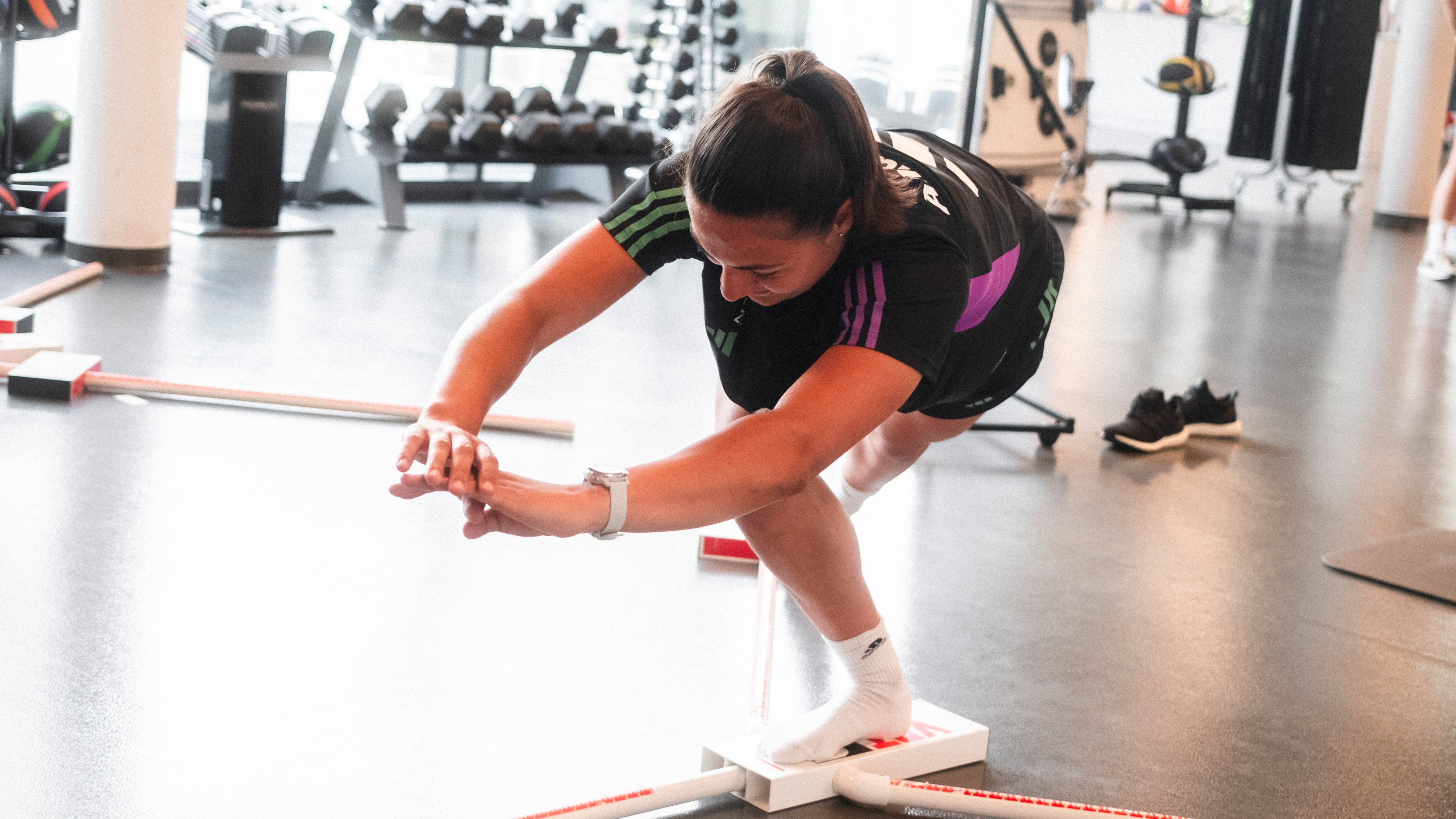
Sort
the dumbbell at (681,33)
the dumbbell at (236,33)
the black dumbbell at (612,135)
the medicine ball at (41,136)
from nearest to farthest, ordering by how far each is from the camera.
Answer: the medicine ball at (41,136) < the dumbbell at (236,33) < the black dumbbell at (612,135) < the dumbbell at (681,33)

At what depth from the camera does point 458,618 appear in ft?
6.70

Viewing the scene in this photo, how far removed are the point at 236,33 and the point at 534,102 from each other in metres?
1.52

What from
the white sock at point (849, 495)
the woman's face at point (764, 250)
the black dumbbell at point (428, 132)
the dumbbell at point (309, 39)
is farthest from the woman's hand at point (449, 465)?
the black dumbbell at point (428, 132)

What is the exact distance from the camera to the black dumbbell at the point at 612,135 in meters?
6.22

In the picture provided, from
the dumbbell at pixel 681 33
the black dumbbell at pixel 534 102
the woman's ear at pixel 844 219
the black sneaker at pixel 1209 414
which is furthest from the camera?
the dumbbell at pixel 681 33

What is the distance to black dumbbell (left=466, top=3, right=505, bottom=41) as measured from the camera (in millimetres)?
5738

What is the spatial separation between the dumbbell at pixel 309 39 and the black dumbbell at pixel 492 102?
93 cm

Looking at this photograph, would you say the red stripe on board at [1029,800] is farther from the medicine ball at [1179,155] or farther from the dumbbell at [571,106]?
the medicine ball at [1179,155]

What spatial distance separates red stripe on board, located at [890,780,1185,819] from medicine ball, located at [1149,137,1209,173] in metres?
7.09

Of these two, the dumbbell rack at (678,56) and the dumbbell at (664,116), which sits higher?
the dumbbell rack at (678,56)

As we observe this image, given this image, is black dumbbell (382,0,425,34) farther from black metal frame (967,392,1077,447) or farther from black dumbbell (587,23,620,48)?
black metal frame (967,392,1077,447)

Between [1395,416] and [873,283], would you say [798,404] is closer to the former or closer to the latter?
[873,283]

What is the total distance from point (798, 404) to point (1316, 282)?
18.0ft

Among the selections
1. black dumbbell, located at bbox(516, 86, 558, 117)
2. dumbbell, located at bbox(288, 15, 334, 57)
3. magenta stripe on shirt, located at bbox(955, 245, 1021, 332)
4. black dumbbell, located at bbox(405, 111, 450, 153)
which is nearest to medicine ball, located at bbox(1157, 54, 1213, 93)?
black dumbbell, located at bbox(516, 86, 558, 117)
